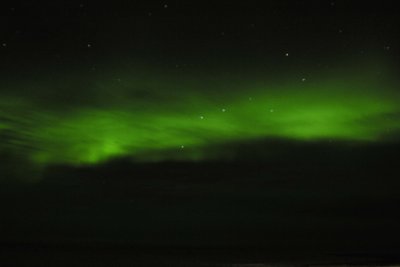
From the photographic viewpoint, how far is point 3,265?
33.9 meters

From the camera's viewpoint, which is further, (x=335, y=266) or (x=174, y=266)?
(x=174, y=266)

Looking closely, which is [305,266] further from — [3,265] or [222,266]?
[3,265]

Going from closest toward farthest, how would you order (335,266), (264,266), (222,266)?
1. (335,266)
2. (264,266)
3. (222,266)

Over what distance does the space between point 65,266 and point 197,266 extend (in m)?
8.71

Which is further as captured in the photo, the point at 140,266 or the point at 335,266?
the point at 140,266

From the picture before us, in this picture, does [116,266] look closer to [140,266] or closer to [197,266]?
[140,266]

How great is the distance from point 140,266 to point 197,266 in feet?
12.4

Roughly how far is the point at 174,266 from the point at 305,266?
872 centimetres

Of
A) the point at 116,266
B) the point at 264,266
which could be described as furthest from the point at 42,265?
the point at 264,266

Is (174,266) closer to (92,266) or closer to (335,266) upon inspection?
(92,266)

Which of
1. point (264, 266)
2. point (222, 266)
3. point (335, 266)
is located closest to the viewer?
point (335, 266)

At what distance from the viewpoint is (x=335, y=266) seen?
2733cm

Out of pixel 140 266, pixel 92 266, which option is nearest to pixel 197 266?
pixel 140 266

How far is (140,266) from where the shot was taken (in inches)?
1342
